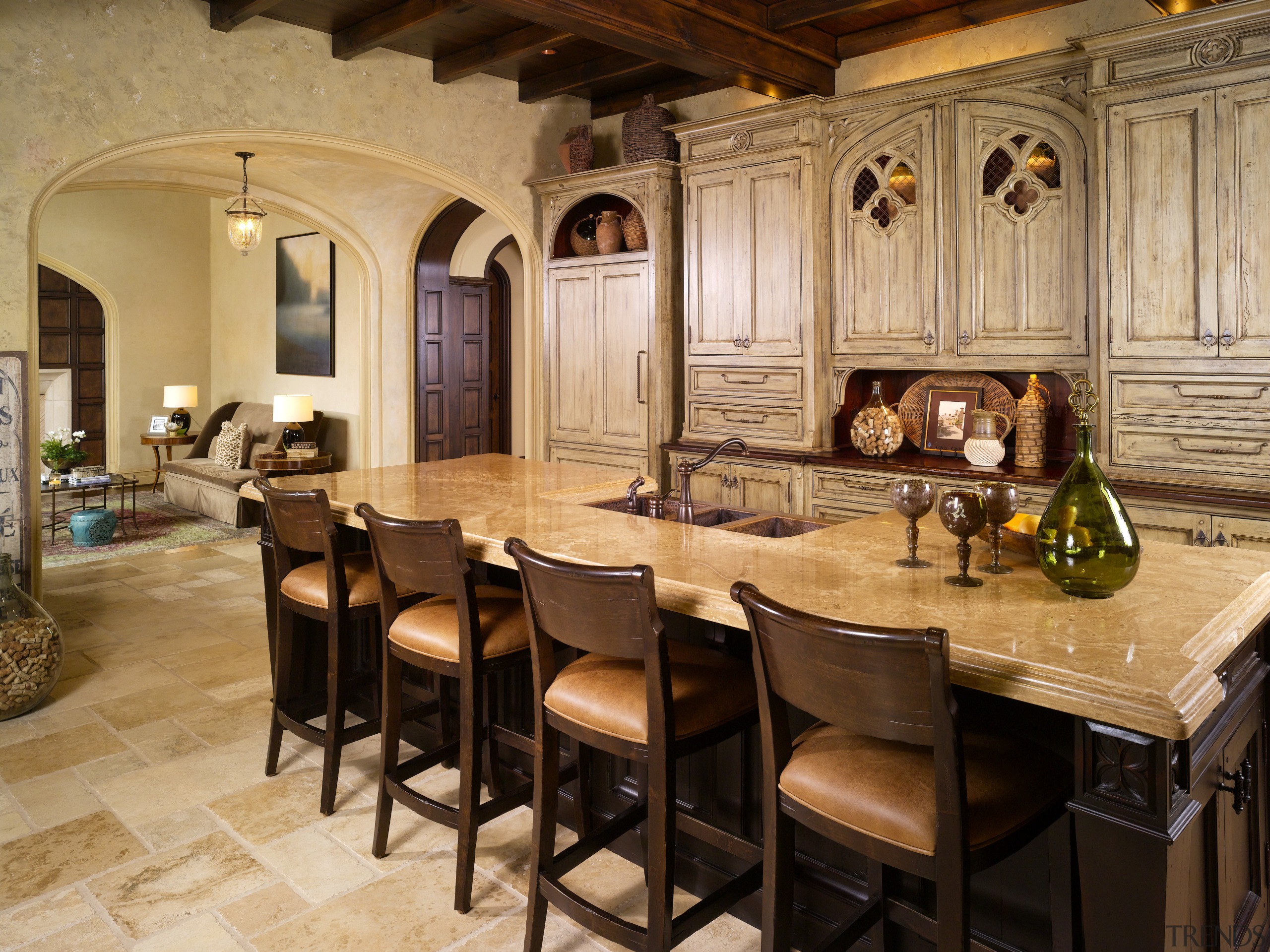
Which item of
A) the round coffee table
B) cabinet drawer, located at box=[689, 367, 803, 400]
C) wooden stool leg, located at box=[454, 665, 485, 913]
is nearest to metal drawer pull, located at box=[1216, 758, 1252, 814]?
wooden stool leg, located at box=[454, 665, 485, 913]

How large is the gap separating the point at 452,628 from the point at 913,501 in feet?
4.27

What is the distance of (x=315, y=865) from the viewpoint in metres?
2.70

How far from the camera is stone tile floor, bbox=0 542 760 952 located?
238cm

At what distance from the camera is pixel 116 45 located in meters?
4.41

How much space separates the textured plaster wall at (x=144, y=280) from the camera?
1034 centimetres

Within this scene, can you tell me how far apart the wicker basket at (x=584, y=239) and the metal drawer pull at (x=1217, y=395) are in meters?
3.48

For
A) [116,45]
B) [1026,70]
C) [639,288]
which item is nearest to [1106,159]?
[1026,70]

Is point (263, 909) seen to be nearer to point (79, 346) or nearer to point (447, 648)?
point (447, 648)

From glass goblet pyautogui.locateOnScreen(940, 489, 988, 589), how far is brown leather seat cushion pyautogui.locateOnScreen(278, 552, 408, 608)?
178cm

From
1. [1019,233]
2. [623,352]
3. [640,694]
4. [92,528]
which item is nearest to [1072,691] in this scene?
[640,694]

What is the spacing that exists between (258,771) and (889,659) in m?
2.66

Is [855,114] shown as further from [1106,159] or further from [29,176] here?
[29,176]

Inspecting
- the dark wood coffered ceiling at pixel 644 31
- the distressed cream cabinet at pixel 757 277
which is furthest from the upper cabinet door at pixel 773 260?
the dark wood coffered ceiling at pixel 644 31

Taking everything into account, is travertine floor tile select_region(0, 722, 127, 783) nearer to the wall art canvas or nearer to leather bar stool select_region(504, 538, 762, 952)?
leather bar stool select_region(504, 538, 762, 952)
